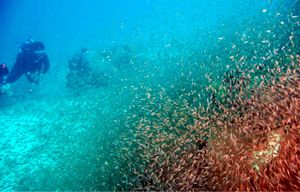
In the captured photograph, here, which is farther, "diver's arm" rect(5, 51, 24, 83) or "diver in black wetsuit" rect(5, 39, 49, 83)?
"diver's arm" rect(5, 51, 24, 83)

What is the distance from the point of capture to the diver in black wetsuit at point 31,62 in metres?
16.6

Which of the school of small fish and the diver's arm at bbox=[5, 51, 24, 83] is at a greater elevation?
the diver's arm at bbox=[5, 51, 24, 83]

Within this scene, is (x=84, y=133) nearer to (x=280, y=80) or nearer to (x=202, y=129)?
(x=202, y=129)

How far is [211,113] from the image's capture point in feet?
23.5

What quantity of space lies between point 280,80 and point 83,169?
289 inches

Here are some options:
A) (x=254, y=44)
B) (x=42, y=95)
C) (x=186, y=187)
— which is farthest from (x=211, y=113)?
(x=42, y=95)

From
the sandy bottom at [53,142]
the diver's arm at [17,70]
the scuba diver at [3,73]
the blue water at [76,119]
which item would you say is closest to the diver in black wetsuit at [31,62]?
the diver's arm at [17,70]

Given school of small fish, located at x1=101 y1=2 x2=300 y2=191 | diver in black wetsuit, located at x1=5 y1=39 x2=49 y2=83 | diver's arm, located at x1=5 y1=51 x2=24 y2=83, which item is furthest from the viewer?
diver's arm, located at x1=5 y1=51 x2=24 y2=83

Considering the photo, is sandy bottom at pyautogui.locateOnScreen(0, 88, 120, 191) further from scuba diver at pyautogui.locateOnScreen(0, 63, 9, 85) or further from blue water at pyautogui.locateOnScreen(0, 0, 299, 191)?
scuba diver at pyautogui.locateOnScreen(0, 63, 9, 85)

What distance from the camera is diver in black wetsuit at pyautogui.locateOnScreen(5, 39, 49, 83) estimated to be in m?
16.6

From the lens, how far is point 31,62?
16828mm

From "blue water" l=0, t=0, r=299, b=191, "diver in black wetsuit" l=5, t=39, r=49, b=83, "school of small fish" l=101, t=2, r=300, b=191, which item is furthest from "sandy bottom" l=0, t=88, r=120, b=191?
"diver in black wetsuit" l=5, t=39, r=49, b=83

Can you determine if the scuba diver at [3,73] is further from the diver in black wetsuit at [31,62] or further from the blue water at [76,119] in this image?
the blue water at [76,119]

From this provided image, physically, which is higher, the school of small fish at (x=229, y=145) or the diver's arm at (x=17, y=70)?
the diver's arm at (x=17, y=70)
